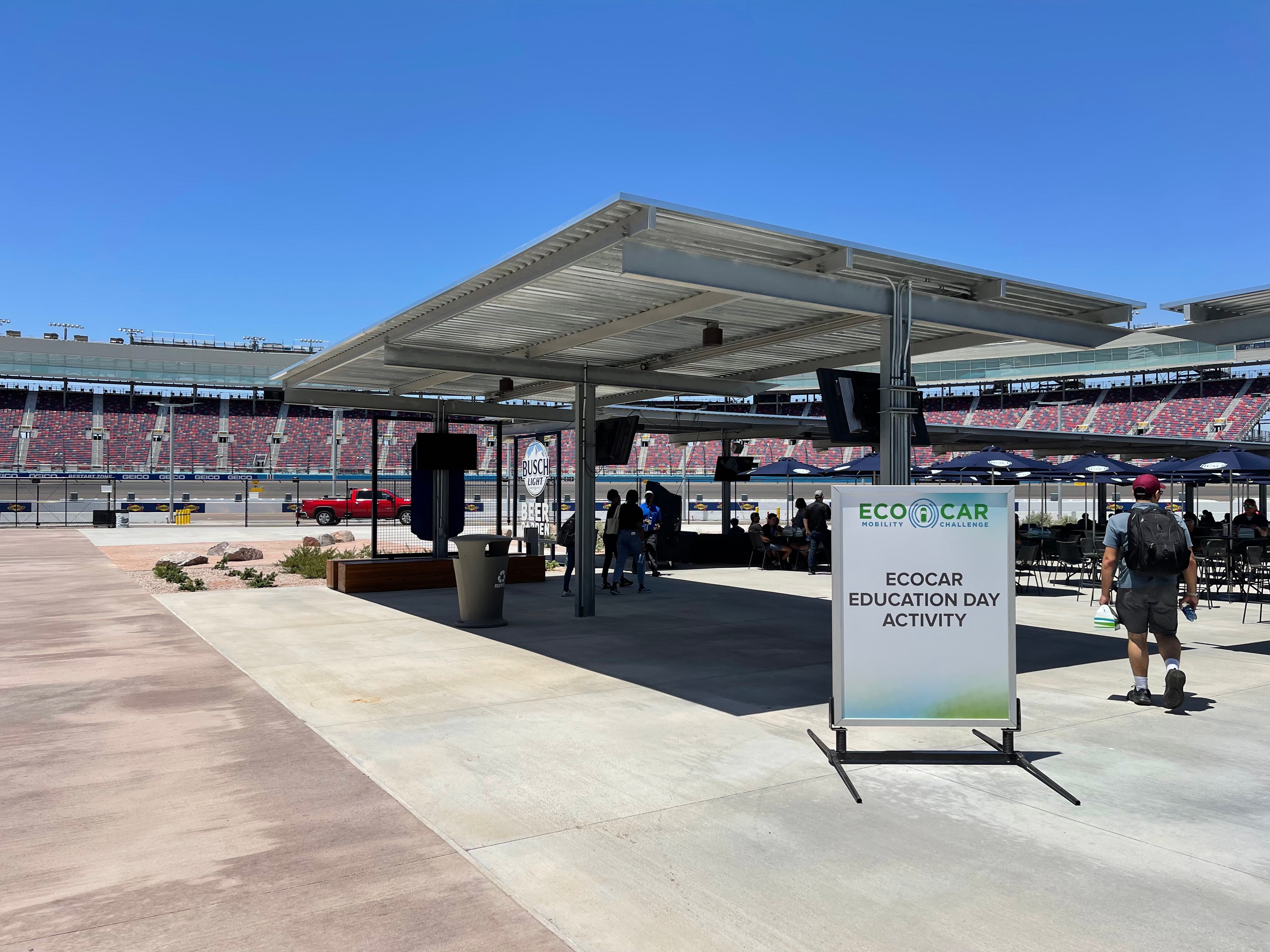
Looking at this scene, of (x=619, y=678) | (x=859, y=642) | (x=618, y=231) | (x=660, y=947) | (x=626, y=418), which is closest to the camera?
(x=660, y=947)

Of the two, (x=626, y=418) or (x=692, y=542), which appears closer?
(x=626, y=418)

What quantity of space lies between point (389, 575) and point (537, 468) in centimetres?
354

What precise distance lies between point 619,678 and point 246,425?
256 ft

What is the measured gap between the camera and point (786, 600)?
13992 millimetres

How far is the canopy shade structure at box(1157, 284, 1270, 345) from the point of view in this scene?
9383 millimetres

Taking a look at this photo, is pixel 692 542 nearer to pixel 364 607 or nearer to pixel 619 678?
pixel 364 607

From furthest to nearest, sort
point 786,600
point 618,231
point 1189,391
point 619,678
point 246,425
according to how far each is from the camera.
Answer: point 246,425 < point 1189,391 < point 786,600 < point 619,678 < point 618,231

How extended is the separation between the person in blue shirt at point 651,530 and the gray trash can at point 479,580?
174 inches

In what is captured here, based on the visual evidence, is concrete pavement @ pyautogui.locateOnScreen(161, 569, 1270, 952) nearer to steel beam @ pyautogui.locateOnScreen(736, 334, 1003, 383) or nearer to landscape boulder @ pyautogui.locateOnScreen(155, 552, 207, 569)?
steel beam @ pyautogui.locateOnScreen(736, 334, 1003, 383)

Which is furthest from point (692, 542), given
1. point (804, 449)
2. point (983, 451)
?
point (804, 449)

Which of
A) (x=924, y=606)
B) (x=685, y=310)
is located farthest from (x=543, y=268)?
(x=924, y=606)

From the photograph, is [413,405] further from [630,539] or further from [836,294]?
[836,294]

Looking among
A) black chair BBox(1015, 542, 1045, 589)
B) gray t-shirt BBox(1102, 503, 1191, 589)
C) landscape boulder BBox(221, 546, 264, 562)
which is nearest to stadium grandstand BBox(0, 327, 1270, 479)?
landscape boulder BBox(221, 546, 264, 562)

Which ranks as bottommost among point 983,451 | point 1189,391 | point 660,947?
point 660,947
